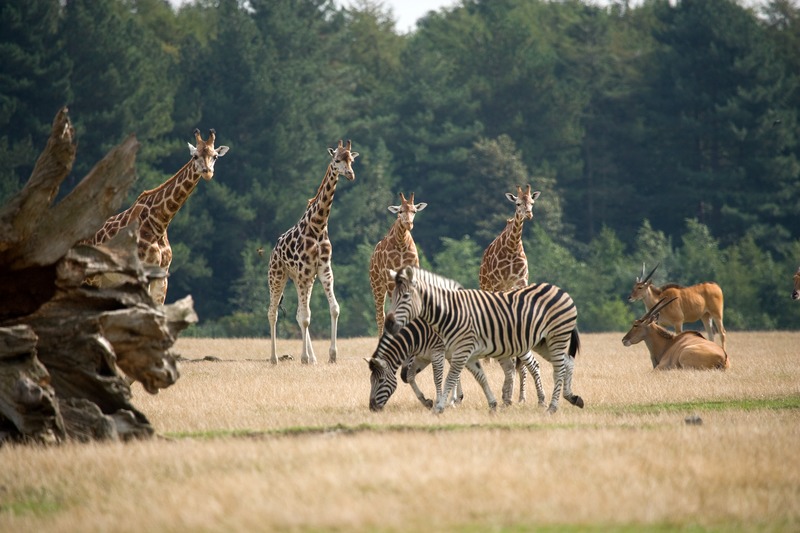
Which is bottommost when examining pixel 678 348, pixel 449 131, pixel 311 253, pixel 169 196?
pixel 678 348

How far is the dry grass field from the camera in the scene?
8148 millimetres

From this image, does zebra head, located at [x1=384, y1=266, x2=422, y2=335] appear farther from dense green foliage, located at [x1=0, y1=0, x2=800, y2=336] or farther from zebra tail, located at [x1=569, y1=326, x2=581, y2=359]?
dense green foliage, located at [x1=0, y1=0, x2=800, y2=336]

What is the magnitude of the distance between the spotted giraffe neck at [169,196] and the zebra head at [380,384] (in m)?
4.57


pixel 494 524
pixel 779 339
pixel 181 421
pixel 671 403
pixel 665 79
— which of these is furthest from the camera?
pixel 665 79

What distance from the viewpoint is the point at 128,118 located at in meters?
43.1

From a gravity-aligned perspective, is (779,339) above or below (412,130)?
below

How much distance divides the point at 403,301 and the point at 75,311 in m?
3.66

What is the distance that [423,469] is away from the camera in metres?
9.34

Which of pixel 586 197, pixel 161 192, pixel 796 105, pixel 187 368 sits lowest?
pixel 187 368

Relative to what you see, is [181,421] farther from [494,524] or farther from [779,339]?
[779,339]

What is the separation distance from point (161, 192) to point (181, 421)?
5.02m

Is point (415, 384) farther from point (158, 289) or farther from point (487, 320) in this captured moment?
point (158, 289)

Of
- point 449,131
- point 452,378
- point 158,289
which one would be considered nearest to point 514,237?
point 158,289

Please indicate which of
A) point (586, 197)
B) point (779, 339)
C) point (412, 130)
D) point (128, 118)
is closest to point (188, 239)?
point (128, 118)
